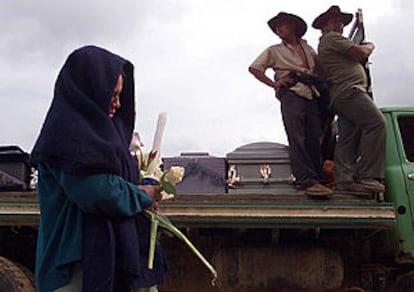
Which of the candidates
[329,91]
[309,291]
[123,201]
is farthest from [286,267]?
[123,201]

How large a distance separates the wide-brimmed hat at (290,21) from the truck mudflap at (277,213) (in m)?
2.03

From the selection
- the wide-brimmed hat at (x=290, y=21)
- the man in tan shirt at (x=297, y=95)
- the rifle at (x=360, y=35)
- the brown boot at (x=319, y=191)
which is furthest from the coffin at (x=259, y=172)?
the wide-brimmed hat at (x=290, y=21)

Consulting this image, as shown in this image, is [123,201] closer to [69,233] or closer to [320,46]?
[69,233]

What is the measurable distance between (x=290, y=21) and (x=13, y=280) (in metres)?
3.62

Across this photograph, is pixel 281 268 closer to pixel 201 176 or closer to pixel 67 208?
pixel 201 176

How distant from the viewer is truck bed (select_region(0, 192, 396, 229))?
499 cm

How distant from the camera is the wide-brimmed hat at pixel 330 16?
6086mm

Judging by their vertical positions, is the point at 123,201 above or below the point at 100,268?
above

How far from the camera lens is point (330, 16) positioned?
20.0ft

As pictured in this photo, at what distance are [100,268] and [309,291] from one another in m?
3.28

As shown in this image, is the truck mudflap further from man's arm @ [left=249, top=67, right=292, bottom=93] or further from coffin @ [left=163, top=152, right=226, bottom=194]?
man's arm @ [left=249, top=67, right=292, bottom=93]

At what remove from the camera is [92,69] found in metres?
2.38

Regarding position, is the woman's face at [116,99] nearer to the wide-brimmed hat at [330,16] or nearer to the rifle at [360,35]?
the rifle at [360,35]

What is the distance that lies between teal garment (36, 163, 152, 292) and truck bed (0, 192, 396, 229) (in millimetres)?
2649
